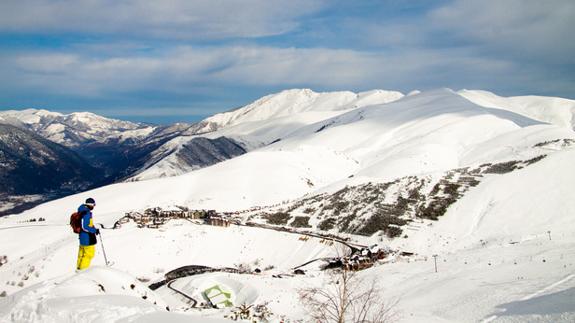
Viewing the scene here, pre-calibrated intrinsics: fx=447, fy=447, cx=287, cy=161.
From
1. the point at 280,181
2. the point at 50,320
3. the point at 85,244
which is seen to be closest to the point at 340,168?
the point at 280,181

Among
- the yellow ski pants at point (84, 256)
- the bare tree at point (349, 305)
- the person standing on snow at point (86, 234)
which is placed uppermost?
the person standing on snow at point (86, 234)

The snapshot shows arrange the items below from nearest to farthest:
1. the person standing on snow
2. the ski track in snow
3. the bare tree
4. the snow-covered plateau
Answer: the snow-covered plateau
the bare tree
the ski track in snow
the person standing on snow

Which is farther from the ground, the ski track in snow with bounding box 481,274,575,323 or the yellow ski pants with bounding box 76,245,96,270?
the yellow ski pants with bounding box 76,245,96,270

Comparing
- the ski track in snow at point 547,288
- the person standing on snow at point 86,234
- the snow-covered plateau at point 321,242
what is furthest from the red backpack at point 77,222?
the ski track in snow at point 547,288

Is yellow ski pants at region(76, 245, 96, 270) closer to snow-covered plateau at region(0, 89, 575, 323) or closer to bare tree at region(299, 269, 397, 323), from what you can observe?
snow-covered plateau at region(0, 89, 575, 323)

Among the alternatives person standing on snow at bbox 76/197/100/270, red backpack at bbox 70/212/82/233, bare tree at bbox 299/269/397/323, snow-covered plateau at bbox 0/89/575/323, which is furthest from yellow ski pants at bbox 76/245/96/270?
bare tree at bbox 299/269/397/323

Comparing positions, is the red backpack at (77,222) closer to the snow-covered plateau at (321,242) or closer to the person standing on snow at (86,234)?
the person standing on snow at (86,234)

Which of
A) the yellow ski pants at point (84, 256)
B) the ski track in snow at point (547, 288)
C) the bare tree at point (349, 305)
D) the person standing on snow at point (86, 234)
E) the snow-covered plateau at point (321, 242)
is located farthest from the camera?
the yellow ski pants at point (84, 256)

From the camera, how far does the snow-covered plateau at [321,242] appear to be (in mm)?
13312

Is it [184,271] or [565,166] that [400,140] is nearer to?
[565,166]

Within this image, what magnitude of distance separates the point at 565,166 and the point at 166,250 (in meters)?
37.8

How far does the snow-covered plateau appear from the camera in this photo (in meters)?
13.3

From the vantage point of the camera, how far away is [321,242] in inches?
1483

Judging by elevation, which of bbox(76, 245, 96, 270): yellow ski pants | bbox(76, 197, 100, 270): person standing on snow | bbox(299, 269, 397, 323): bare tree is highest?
bbox(76, 197, 100, 270): person standing on snow
